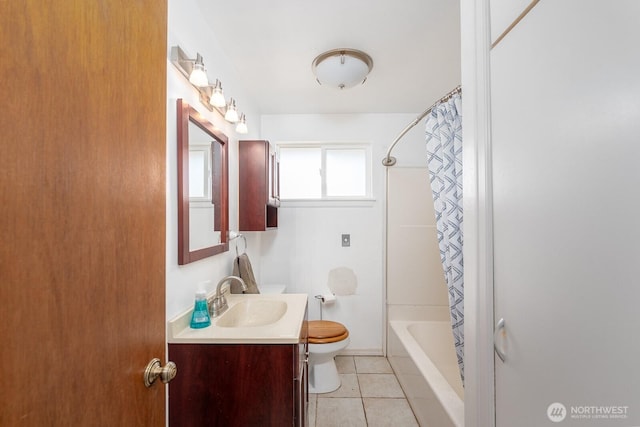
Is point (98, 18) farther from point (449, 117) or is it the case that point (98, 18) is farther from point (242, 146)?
point (242, 146)

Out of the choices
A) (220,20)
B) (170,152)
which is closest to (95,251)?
(170,152)

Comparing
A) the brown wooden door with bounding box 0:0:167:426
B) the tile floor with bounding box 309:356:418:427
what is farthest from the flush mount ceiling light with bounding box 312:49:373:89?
the tile floor with bounding box 309:356:418:427

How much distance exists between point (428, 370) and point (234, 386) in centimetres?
120

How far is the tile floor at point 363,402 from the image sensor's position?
1834 mm

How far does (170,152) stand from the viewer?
122cm

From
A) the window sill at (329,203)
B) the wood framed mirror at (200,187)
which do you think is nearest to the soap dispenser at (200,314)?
the wood framed mirror at (200,187)

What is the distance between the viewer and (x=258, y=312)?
1.68 meters

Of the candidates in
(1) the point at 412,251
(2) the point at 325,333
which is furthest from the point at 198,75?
(1) the point at 412,251

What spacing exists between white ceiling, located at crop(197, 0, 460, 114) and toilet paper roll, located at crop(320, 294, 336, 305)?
186 centimetres

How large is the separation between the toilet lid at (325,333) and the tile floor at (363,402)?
16.8 inches

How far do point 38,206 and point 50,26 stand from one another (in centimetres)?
29

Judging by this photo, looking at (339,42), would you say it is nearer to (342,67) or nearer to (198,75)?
(342,67)

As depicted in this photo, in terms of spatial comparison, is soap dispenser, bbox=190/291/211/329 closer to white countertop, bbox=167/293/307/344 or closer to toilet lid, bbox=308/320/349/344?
white countertop, bbox=167/293/307/344

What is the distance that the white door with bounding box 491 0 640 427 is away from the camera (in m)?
0.50
